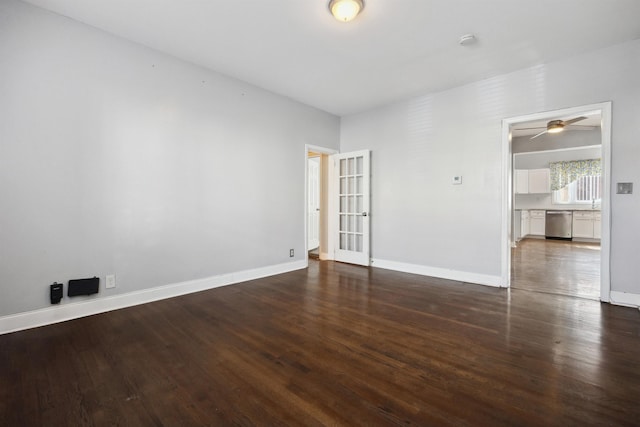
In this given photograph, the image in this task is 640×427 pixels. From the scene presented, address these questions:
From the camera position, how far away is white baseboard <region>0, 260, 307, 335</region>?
247 centimetres

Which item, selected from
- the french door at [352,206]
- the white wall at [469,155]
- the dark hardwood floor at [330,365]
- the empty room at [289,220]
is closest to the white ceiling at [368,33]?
the empty room at [289,220]

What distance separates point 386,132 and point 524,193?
6.33 metres

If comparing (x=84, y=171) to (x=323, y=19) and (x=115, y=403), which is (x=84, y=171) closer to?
(x=115, y=403)

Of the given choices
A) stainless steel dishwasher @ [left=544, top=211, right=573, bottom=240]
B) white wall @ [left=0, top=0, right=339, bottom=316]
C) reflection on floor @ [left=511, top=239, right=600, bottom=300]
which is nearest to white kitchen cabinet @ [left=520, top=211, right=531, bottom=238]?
stainless steel dishwasher @ [left=544, top=211, right=573, bottom=240]

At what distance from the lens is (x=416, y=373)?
184cm

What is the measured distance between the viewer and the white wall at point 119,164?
2477 mm

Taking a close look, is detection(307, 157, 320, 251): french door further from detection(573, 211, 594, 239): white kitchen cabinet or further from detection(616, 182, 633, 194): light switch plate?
detection(573, 211, 594, 239): white kitchen cabinet

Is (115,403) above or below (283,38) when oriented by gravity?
below

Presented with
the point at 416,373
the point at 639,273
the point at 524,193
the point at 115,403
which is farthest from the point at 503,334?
the point at 524,193

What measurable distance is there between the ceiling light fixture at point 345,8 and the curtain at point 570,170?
8.79m

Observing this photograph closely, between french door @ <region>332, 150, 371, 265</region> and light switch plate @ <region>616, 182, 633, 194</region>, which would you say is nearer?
light switch plate @ <region>616, 182, 633, 194</region>

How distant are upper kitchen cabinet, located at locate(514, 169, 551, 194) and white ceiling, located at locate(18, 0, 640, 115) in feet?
20.2

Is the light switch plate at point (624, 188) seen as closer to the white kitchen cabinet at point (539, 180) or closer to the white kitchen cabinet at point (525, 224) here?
the white kitchen cabinet at point (539, 180)

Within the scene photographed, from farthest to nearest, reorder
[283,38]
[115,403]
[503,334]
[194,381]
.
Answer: [283,38], [503,334], [194,381], [115,403]
